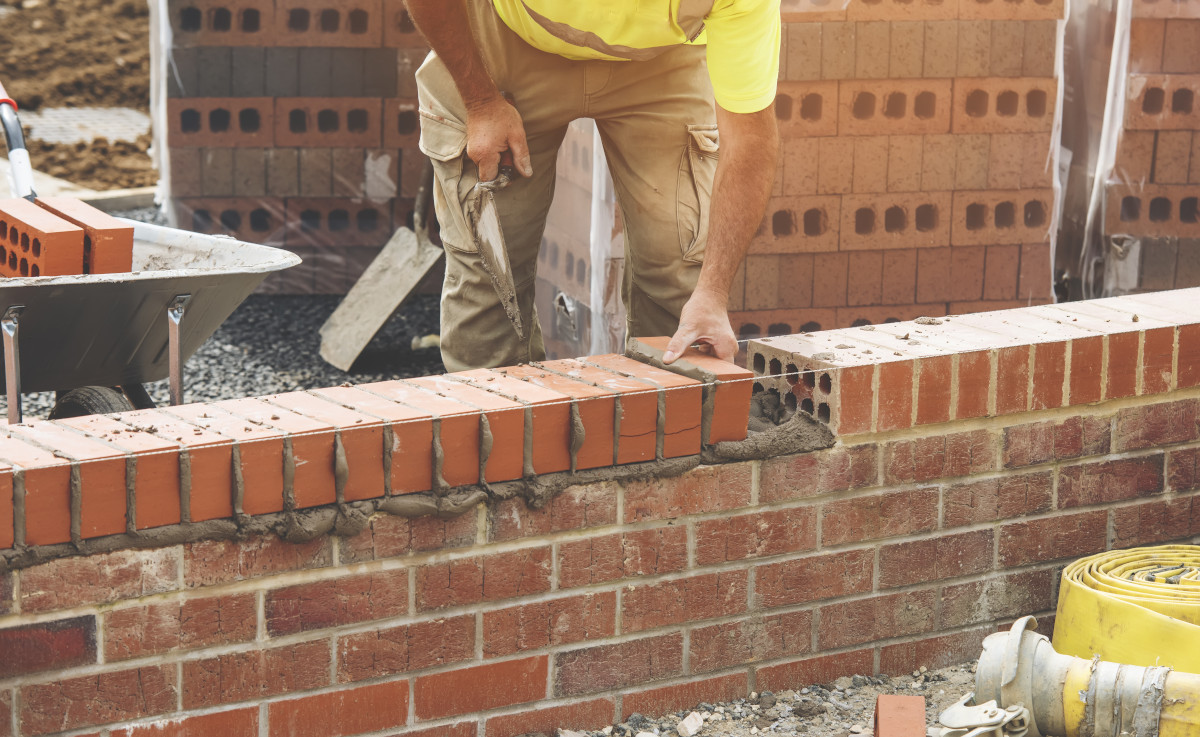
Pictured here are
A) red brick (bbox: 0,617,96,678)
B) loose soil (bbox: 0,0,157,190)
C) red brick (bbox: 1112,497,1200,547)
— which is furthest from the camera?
loose soil (bbox: 0,0,157,190)

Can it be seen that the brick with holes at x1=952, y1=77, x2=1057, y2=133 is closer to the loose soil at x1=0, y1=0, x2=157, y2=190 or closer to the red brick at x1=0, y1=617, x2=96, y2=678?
the red brick at x1=0, y1=617, x2=96, y2=678

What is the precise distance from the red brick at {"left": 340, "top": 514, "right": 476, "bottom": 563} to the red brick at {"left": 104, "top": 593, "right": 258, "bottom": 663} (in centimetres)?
20

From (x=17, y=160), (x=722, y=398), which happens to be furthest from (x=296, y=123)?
(x=722, y=398)

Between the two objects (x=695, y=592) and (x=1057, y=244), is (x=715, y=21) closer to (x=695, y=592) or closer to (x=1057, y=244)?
(x=695, y=592)

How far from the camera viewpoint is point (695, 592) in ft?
9.36

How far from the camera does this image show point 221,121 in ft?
21.8

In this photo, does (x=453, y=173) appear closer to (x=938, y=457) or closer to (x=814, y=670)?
(x=938, y=457)

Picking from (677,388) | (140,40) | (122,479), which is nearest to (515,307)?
(677,388)

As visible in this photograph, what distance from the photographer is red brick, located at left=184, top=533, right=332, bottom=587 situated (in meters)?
2.38

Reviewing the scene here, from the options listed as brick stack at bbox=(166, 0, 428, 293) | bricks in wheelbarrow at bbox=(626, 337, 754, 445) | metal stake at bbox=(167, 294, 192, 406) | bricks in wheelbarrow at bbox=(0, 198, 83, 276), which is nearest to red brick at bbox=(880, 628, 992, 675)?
bricks in wheelbarrow at bbox=(626, 337, 754, 445)

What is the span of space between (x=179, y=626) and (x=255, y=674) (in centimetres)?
17

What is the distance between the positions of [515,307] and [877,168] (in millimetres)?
2004

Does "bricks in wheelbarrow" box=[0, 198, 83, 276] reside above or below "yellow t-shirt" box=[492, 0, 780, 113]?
below

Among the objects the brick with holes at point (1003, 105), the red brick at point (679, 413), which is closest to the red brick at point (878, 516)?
the red brick at point (679, 413)
